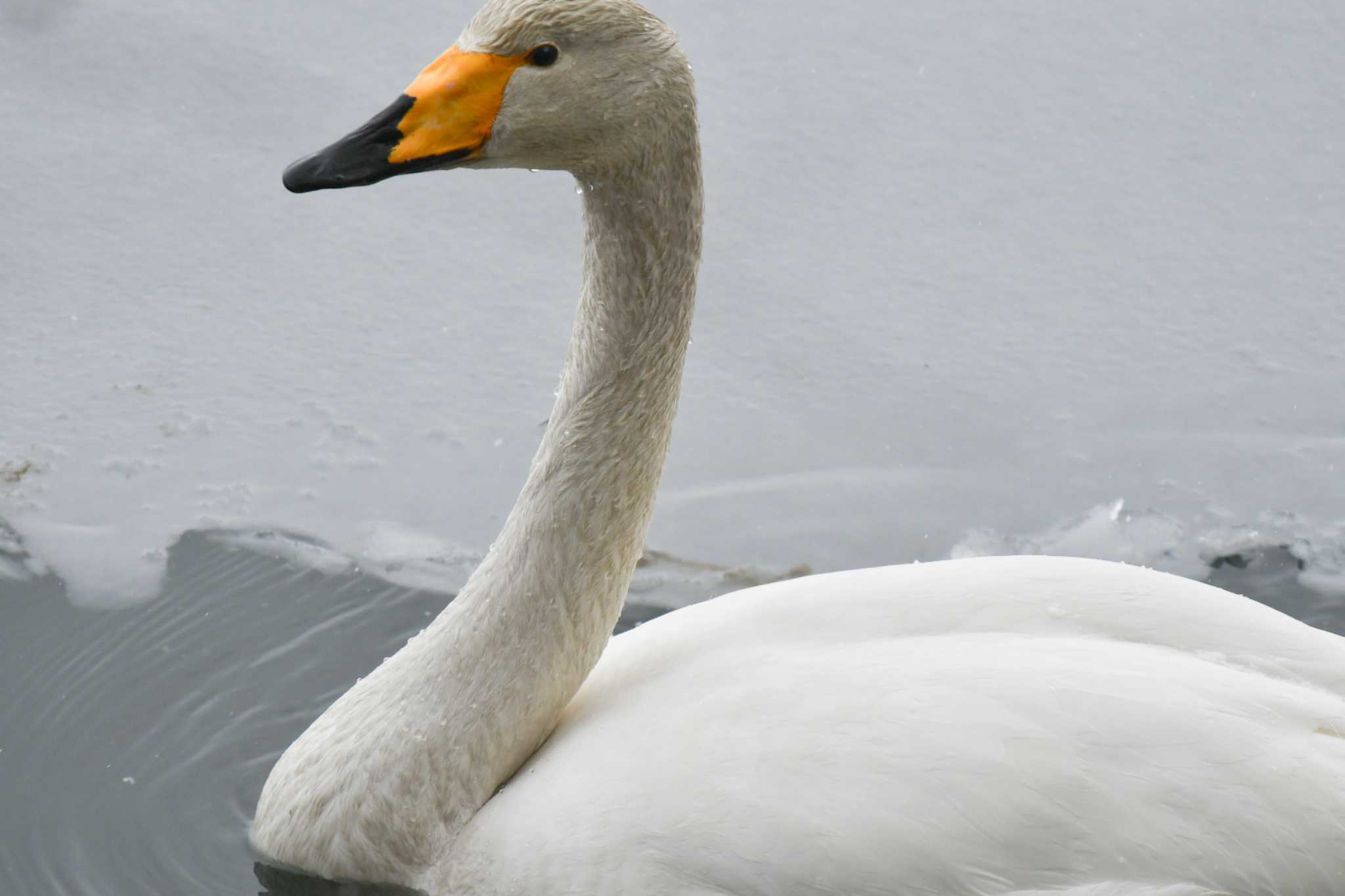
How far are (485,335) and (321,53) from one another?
1546 millimetres

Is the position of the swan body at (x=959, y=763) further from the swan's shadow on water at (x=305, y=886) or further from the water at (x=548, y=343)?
the water at (x=548, y=343)

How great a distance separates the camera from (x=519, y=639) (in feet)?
9.43

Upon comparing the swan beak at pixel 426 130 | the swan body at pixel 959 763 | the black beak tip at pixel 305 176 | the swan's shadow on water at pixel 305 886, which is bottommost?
the swan's shadow on water at pixel 305 886

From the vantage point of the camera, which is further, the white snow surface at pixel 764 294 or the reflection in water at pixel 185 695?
the white snow surface at pixel 764 294

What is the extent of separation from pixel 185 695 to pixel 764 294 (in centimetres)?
210

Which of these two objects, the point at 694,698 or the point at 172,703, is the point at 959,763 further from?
the point at 172,703

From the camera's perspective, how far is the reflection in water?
119 inches

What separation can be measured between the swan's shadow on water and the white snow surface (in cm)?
89

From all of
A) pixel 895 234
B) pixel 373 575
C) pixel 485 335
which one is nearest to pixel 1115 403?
pixel 895 234

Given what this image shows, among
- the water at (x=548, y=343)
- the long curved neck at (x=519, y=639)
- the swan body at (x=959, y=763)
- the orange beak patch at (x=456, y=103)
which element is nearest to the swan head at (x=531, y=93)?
the orange beak patch at (x=456, y=103)

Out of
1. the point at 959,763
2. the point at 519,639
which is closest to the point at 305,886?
the point at 519,639

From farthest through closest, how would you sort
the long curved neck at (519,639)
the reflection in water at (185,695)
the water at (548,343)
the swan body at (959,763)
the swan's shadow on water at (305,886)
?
the water at (548,343), the reflection in water at (185,695), the swan's shadow on water at (305,886), the long curved neck at (519,639), the swan body at (959,763)

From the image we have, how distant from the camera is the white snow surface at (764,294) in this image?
4016 mm

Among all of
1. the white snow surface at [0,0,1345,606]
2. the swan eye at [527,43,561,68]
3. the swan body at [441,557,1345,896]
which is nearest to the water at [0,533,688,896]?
the white snow surface at [0,0,1345,606]
